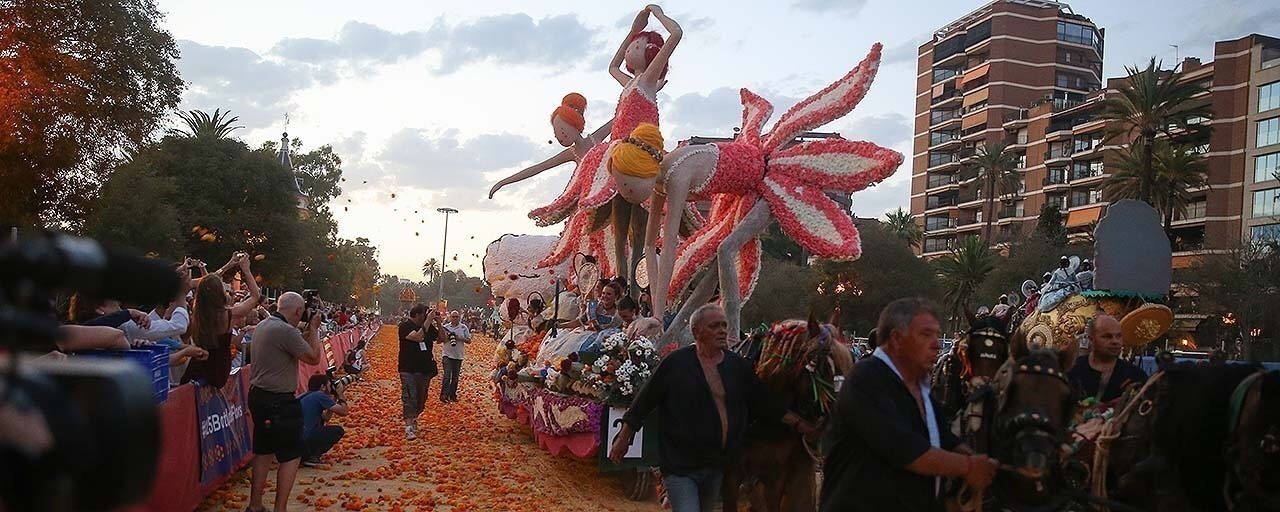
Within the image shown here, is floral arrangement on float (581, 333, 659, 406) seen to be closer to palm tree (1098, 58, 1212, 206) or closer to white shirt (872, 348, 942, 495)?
white shirt (872, 348, 942, 495)

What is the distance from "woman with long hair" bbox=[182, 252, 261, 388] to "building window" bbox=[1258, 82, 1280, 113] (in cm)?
5932

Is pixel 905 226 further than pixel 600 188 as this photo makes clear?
Yes

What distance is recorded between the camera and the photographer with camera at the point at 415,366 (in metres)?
13.6

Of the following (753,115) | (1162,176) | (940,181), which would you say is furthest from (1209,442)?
(940,181)

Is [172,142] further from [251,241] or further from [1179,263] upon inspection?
[1179,263]

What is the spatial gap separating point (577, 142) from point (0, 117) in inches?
404

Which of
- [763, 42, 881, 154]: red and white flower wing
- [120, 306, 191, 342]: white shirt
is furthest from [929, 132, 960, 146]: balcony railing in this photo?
[120, 306, 191, 342]: white shirt

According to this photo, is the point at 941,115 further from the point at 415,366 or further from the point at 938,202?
the point at 415,366

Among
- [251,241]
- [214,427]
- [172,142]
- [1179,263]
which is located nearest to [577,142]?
[214,427]

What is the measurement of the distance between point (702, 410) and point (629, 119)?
28.0 ft

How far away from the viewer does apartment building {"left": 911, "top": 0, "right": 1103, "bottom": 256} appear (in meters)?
77.4

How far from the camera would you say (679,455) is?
5.66 metres

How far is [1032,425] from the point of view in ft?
12.4

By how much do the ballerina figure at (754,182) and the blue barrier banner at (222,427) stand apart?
4.51 metres
